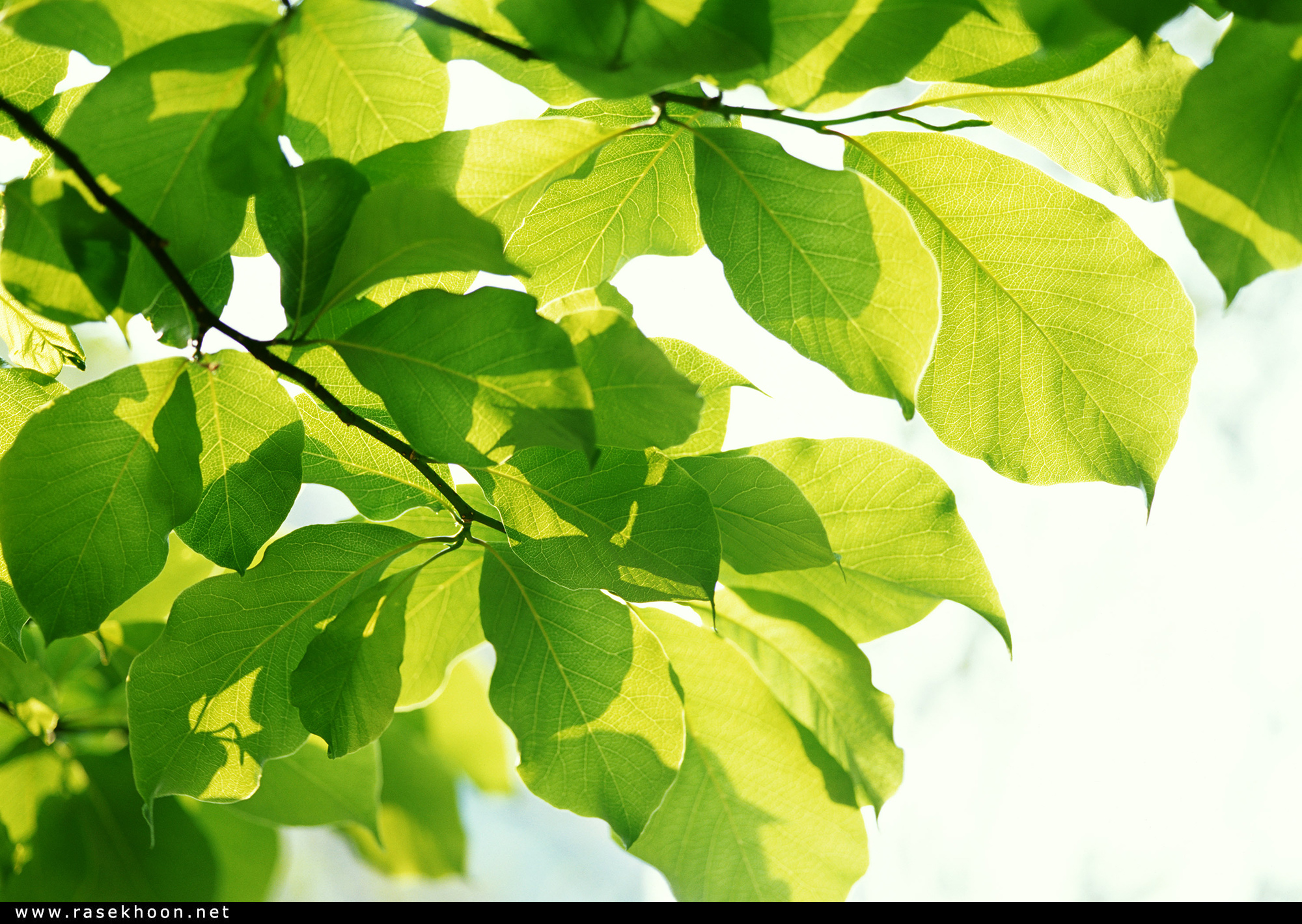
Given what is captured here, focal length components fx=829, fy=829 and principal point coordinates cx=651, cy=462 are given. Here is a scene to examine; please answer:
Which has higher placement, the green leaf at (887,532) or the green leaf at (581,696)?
the green leaf at (887,532)

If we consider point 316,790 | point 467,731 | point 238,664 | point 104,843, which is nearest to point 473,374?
point 238,664

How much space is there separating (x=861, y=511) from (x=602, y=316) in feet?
0.89

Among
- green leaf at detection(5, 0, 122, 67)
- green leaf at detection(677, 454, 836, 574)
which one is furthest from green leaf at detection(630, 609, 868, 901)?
green leaf at detection(5, 0, 122, 67)

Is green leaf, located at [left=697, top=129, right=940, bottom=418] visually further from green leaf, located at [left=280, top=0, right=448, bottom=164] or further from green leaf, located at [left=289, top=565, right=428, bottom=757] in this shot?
green leaf, located at [left=289, top=565, right=428, bottom=757]

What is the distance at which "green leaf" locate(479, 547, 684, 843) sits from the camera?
513mm

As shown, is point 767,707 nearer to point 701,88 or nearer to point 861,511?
point 861,511

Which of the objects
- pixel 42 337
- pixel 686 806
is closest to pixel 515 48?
pixel 42 337

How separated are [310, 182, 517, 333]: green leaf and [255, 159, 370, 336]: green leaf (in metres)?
0.01

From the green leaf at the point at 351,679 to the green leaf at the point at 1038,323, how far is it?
1.19 ft

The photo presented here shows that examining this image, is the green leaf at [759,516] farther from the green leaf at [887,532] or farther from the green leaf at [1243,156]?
the green leaf at [1243,156]

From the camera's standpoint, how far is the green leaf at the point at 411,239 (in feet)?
1.20

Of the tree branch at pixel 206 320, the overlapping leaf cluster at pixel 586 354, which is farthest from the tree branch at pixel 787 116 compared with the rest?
the tree branch at pixel 206 320

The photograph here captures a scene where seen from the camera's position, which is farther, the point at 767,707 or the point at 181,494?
the point at 767,707

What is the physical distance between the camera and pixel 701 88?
0.47m
